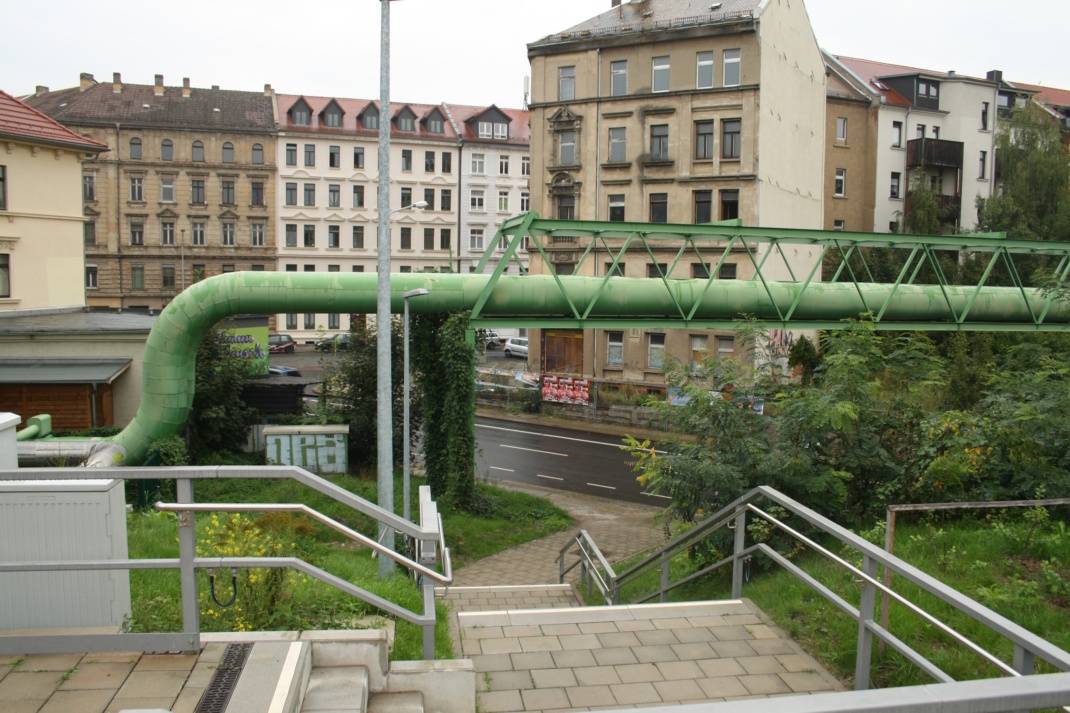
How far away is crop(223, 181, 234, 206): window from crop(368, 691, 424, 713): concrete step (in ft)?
183

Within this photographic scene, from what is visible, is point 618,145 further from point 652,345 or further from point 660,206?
point 652,345

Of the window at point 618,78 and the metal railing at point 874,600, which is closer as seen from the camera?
the metal railing at point 874,600

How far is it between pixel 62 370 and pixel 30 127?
35.9 feet

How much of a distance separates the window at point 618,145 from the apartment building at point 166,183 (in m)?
27.2

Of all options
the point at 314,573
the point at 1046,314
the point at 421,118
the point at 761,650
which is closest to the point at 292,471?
the point at 314,573

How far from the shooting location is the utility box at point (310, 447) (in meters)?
19.3

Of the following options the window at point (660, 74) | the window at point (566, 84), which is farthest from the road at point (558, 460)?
the window at point (660, 74)

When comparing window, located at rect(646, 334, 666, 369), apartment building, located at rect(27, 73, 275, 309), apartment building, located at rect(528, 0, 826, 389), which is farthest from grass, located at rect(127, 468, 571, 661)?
apartment building, located at rect(27, 73, 275, 309)

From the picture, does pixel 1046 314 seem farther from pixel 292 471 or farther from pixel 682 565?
pixel 292 471

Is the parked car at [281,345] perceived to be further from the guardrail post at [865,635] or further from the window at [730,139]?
the guardrail post at [865,635]

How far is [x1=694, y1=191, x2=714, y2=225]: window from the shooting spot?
3662 cm

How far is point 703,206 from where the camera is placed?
36.9m

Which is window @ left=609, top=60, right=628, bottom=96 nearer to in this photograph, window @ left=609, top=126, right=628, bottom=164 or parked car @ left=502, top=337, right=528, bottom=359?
window @ left=609, top=126, right=628, bottom=164

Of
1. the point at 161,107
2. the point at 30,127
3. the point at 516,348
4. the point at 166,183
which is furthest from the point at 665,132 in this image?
the point at 161,107
